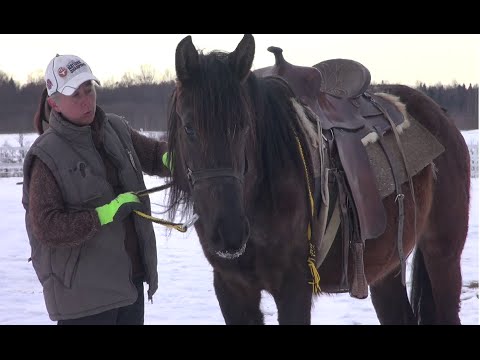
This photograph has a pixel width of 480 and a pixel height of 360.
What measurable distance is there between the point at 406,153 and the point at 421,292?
103cm

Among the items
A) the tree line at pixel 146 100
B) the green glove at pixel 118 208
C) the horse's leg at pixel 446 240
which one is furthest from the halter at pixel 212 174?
the tree line at pixel 146 100

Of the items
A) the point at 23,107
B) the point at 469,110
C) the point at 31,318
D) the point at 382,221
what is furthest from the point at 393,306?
the point at 23,107

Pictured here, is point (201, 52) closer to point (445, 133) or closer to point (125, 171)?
point (125, 171)

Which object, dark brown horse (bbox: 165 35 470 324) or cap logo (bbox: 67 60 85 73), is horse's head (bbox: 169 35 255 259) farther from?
cap logo (bbox: 67 60 85 73)

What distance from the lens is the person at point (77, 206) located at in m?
2.18

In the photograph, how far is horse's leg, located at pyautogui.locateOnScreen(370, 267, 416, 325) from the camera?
3531mm

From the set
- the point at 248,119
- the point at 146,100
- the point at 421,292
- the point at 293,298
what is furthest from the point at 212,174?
the point at 146,100

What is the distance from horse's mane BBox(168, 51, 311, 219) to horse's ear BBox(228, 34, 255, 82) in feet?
0.13

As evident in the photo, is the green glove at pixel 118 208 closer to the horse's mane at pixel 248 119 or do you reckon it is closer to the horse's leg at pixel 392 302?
the horse's mane at pixel 248 119

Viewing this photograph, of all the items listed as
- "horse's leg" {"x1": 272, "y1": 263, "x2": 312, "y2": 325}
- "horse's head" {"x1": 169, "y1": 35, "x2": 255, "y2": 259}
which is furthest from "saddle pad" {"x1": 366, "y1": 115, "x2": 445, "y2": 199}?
"horse's head" {"x1": 169, "y1": 35, "x2": 255, "y2": 259}

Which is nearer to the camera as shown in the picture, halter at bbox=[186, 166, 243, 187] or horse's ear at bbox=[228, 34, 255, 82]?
halter at bbox=[186, 166, 243, 187]

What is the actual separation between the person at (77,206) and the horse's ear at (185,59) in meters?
0.44

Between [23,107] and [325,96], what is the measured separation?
31.7 feet

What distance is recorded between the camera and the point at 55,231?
214cm
